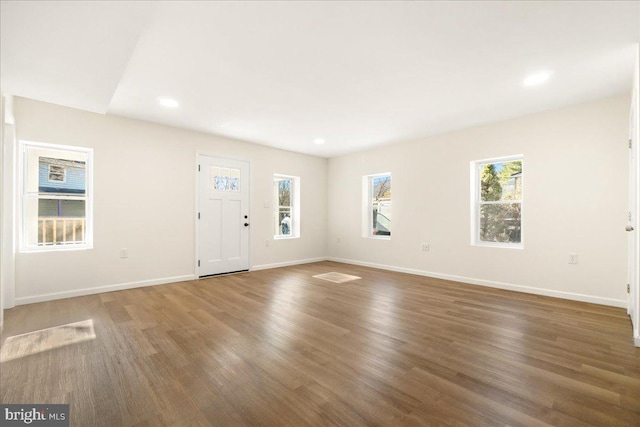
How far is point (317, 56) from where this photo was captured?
2.58 metres

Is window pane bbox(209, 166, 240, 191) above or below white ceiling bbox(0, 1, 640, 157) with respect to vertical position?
below

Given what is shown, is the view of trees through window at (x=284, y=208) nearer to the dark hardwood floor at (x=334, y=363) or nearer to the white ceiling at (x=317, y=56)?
the white ceiling at (x=317, y=56)

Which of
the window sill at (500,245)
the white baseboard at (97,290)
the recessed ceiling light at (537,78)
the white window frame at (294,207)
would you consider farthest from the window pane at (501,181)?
the white baseboard at (97,290)

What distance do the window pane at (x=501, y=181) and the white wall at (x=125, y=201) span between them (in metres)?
4.23

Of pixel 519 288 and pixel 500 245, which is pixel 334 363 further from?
pixel 500 245

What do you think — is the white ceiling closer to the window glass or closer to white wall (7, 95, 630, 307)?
white wall (7, 95, 630, 307)

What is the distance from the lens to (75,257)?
3801 millimetres

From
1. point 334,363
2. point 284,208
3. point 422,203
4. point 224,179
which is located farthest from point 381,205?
point 334,363

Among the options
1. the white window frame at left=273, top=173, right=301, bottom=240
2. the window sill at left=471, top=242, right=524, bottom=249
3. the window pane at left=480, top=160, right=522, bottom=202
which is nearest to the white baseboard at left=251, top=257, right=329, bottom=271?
the white window frame at left=273, top=173, right=301, bottom=240

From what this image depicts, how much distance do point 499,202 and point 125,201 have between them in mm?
5554

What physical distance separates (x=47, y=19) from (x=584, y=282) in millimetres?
5813

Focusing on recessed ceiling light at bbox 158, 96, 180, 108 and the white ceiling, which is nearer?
the white ceiling

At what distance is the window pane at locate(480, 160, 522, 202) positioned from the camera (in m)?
4.33

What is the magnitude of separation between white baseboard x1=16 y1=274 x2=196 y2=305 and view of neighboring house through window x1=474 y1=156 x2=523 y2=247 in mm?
4811
